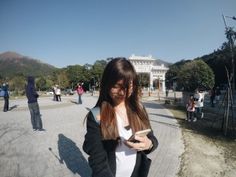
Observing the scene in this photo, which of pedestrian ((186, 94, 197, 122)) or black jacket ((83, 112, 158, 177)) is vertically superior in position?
black jacket ((83, 112, 158, 177))

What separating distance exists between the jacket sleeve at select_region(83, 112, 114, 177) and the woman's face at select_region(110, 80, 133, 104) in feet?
0.88

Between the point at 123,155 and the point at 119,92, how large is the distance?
50 centimetres

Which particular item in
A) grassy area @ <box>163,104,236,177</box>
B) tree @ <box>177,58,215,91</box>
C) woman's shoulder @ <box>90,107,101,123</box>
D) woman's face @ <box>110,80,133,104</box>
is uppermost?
tree @ <box>177,58,215,91</box>

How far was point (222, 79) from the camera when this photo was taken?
201 feet

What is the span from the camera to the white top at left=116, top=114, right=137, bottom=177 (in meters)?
2.02

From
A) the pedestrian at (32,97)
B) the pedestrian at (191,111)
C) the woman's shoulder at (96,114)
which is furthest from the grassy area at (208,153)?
the pedestrian at (32,97)

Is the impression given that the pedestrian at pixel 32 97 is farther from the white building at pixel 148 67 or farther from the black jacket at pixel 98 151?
the white building at pixel 148 67

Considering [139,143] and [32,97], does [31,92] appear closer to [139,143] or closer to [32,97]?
[32,97]

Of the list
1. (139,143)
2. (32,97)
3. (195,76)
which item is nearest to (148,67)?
(195,76)

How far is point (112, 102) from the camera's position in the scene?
6.84 feet

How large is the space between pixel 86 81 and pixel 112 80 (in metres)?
93.4

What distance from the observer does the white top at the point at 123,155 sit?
2.02 m

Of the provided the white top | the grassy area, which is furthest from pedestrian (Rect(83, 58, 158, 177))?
the grassy area

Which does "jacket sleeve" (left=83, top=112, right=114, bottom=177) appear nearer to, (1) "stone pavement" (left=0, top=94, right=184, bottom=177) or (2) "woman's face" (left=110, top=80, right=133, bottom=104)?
(2) "woman's face" (left=110, top=80, right=133, bottom=104)
